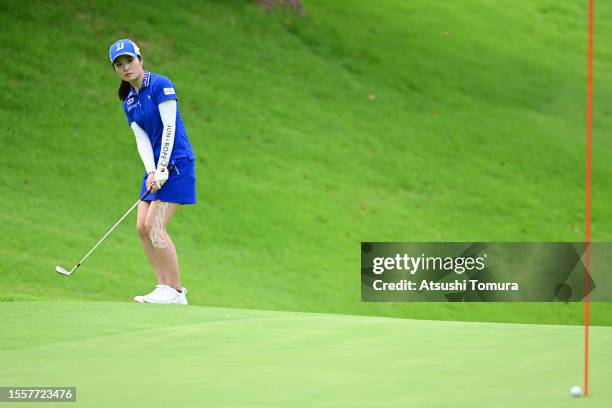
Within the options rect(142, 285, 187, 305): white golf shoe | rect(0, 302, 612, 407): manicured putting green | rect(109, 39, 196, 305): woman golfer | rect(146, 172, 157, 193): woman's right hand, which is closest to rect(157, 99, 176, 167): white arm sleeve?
rect(109, 39, 196, 305): woman golfer

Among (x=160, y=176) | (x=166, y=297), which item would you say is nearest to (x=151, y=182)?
(x=160, y=176)

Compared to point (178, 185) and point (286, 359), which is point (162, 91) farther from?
point (286, 359)

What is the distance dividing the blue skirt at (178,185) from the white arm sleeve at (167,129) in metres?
0.18

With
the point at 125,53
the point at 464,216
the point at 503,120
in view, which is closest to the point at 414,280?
the point at 464,216

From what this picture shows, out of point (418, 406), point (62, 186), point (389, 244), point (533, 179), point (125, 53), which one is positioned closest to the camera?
point (418, 406)

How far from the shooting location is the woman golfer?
8.37 meters

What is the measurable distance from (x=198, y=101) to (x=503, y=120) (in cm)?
606

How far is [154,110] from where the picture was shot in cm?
848

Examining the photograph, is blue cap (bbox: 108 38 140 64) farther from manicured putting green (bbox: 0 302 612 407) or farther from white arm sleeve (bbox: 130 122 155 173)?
manicured putting green (bbox: 0 302 612 407)

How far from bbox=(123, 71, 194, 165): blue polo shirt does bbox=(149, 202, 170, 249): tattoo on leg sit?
0.37 meters

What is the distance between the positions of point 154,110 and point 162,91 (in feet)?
0.58

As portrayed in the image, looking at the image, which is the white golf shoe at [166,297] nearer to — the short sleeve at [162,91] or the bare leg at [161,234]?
the bare leg at [161,234]

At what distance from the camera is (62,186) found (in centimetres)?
1467

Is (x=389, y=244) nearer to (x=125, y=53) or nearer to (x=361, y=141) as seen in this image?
(x=361, y=141)
